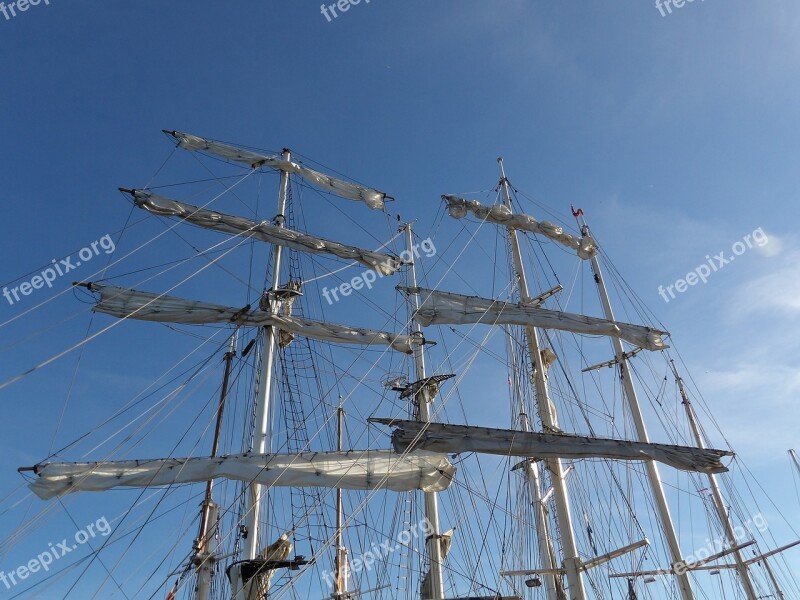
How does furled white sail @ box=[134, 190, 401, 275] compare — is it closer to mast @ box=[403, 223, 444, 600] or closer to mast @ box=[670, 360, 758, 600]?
mast @ box=[403, 223, 444, 600]

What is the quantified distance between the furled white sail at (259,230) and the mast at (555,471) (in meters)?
5.21

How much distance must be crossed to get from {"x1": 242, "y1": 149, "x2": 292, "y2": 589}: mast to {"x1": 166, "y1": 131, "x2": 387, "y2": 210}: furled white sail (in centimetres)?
113

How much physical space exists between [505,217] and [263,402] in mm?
11920

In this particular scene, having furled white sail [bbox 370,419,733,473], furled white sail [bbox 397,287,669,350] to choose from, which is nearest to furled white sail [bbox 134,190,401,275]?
furled white sail [bbox 397,287,669,350]

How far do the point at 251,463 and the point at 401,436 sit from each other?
484cm

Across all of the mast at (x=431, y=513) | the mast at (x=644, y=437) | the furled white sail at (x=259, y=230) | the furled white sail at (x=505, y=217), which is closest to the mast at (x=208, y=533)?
the furled white sail at (x=259, y=230)

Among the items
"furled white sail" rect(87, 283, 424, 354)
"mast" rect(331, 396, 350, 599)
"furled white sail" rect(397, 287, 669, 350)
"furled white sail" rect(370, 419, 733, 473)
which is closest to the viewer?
"furled white sail" rect(370, 419, 733, 473)

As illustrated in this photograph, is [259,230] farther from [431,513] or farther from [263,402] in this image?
[431,513]

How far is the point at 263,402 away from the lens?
18.2 meters

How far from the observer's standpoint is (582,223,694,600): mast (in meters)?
16.5

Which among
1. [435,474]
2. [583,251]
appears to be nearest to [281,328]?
[435,474]

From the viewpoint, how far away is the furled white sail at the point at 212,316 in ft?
62.0

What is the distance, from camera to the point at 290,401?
2198 centimetres

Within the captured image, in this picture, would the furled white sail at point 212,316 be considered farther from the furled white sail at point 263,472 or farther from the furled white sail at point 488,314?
the furled white sail at point 263,472
